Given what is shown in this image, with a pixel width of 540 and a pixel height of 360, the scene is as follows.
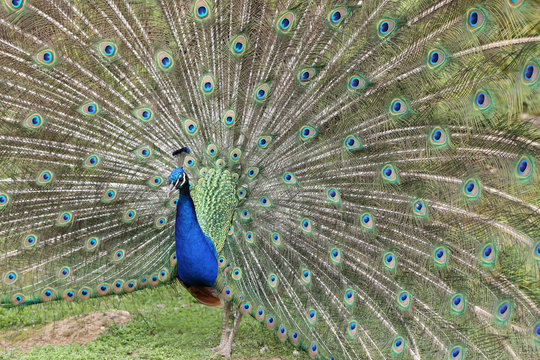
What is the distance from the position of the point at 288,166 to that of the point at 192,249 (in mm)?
981

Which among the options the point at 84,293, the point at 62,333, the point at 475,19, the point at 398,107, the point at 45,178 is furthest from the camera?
the point at 62,333

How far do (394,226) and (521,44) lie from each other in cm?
148

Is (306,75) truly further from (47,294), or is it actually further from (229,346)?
(47,294)

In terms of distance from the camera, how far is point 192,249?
3.75 metres

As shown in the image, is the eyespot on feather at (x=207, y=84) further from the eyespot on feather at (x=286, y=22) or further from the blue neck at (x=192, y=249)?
the blue neck at (x=192, y=249)

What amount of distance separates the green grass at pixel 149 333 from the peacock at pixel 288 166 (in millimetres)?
390

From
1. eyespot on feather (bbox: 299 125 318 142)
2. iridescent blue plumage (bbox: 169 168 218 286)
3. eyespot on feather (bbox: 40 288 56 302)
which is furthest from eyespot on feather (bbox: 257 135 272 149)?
eyespot on feather (bbox: 40 288 56 302)

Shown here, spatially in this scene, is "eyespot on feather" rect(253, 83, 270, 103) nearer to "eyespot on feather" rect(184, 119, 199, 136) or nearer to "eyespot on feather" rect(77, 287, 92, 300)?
"eyespot on feather" rect(184, 119, 199, 136)

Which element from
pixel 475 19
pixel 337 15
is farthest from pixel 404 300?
pixel 337 15

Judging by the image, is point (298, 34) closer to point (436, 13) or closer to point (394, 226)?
point (436, 13)

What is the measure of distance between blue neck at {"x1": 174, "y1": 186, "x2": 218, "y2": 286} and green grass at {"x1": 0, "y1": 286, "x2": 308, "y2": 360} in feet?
2.16

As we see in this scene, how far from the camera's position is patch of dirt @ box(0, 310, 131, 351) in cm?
454

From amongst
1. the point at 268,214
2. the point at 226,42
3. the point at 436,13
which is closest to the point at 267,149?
the point at 268,214

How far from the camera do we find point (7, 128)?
12.1 feet
